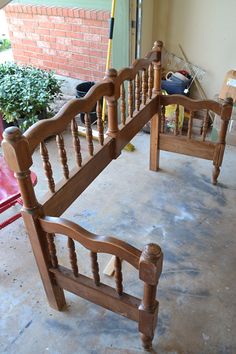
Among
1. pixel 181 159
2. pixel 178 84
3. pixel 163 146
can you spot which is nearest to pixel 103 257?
pixel 163 146

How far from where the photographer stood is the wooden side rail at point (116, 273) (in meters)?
1.08

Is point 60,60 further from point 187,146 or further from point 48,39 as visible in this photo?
point 187,146

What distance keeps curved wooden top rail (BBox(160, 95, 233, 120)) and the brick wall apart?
1281 millimetres

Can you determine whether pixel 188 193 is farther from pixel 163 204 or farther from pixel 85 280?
pixel 85 280

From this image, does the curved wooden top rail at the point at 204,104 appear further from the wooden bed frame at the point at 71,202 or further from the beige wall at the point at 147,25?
the beige wall at the point at 147,25

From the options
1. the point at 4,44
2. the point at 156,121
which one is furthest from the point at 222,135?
the point at 4,44

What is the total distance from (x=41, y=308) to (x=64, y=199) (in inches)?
25.2

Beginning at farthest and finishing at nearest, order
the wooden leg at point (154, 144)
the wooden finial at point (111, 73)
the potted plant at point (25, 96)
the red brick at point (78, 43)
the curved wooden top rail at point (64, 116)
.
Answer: the red brick at point (78, 43)
the potted plant at point (25, 96)
the wooden leg at point (154, 144)
the wooden finial at point (111, 73)
the curved wooden top rail at point (64, 116)

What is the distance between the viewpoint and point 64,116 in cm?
134

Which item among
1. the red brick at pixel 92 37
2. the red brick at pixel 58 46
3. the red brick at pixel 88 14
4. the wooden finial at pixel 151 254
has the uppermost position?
the red brick at pixel 88 14

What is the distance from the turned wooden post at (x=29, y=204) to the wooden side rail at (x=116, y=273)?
30 mm

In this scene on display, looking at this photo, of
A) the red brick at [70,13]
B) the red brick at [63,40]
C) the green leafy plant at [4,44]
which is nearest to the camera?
the red brick at [70,13]

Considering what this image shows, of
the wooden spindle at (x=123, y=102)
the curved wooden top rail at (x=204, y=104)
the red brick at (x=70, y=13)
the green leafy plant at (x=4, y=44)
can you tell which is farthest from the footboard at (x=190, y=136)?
the green leafy plant at (x=4, y=44)

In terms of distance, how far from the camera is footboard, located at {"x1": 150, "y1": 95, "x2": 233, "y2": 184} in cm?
216
